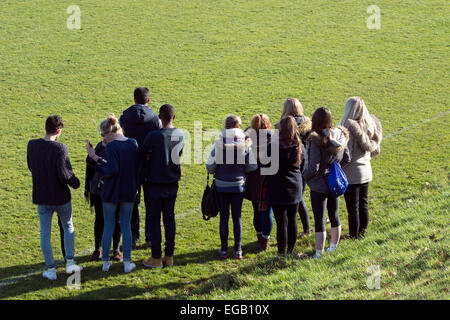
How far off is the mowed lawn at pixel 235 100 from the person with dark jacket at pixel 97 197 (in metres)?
0.25

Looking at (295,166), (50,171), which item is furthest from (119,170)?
(295,166)

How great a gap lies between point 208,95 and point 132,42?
17.8ft

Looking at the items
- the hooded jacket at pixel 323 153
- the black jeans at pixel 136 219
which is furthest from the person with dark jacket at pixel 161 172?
the hooded jacket at pixel 323 153

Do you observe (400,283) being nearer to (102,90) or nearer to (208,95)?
(208,95)

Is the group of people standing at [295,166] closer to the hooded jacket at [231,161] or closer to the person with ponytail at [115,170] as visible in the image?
the hooded jacket at [231,161]

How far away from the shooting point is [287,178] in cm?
752

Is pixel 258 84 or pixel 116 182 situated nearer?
pixel 116 182

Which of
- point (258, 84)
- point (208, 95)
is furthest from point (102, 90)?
point (258, 84)

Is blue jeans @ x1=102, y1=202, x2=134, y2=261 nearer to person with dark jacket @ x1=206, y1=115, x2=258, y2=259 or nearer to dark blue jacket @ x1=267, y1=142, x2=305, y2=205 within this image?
person with dark jacket @ x1=206, y1=115, x2=258, y2=259

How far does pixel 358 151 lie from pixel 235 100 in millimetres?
8852

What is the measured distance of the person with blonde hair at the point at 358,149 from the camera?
25.3 ft

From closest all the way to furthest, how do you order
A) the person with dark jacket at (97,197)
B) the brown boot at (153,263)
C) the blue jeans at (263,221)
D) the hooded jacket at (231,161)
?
the hooded jacket at (231,161)
the person with dark jacket at (97,197)
the brown boot at (153,263)
the blue jeans at (263,221)

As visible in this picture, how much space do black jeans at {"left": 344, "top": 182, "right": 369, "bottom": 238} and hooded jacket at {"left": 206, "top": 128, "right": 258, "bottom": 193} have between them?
134cm

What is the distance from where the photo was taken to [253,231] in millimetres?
9414
